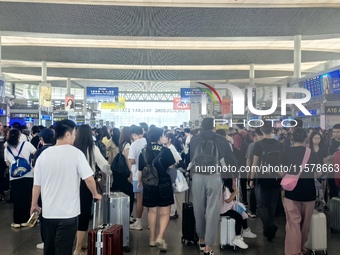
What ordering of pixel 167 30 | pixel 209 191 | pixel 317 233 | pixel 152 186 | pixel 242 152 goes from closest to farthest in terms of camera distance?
1. pixel 209 191
2. pixel 317 233
3. pixel 152 186
4. pixel 242 152
5. pixel 167 30

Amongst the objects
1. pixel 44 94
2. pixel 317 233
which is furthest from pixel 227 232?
pixel 44 94

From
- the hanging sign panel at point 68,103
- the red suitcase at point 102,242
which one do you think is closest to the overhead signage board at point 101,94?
the hanging sign panel at point 68,103

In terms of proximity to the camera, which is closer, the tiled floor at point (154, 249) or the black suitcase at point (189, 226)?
the tiled floor at point (154, 249)

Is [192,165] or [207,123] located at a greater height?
[207,123]

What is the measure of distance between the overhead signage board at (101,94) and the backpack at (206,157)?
74.6 feet

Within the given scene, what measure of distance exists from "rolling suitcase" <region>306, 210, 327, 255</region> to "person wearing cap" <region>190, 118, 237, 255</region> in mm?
1299

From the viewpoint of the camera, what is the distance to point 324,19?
12047mm

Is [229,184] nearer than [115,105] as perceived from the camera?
Yes

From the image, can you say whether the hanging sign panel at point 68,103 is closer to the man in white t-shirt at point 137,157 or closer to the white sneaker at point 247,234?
the man in white t-shirt at point 137,157

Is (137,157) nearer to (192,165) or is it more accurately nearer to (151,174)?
(151,174)

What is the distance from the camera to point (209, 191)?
5242 millimetres

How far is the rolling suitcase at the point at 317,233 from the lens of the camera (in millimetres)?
5355

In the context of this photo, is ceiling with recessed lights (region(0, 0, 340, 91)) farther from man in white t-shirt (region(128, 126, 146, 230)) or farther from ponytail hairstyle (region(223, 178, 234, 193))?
ponytail hairstyle (region(223, 178, 234, 193))

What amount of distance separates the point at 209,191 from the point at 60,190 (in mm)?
2273
